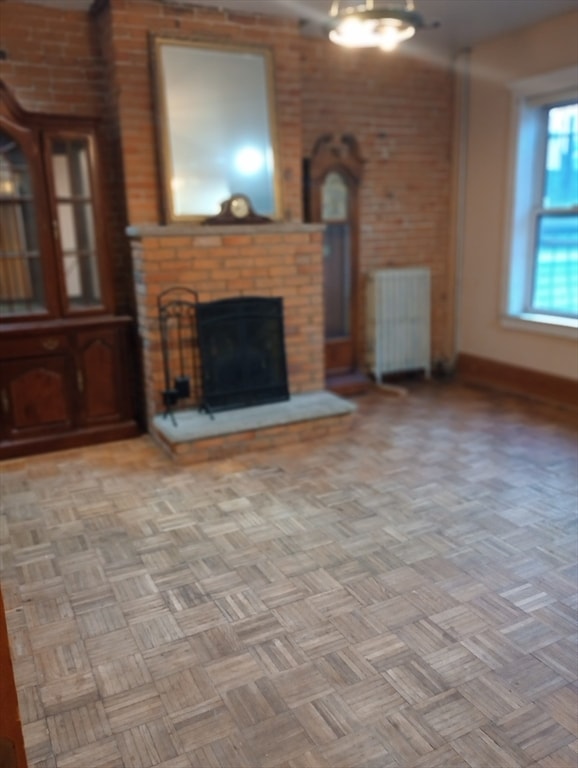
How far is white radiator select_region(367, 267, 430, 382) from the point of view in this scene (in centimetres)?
523

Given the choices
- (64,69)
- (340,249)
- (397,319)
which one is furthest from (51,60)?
(397,319)

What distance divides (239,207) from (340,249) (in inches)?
49.1

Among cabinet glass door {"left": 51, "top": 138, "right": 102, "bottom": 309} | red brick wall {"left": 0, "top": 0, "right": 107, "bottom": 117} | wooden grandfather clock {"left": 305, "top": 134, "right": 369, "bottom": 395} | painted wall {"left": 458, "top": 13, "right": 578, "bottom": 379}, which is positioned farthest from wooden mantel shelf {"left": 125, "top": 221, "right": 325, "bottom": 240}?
painted wall {"left": 458, "top": 13, "right": 578, "bottom": 379}

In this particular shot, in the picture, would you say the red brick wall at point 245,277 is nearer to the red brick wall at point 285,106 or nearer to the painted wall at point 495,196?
the red brick wall at point 285,106

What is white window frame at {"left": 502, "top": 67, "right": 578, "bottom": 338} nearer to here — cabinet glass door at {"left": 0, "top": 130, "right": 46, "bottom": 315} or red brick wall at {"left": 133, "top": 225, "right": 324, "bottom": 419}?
red brick wall at {"left": 133, "top": 225, "right": 324, "bottom": 419}

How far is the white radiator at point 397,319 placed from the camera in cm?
523

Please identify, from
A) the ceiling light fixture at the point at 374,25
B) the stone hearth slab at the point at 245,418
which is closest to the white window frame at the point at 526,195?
the stone hearth slab at the point at 245,418

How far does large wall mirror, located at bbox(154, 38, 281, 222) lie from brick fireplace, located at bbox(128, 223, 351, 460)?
0.21 meters

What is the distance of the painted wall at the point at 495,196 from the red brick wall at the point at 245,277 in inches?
64.0

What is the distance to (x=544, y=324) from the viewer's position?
4750 mm

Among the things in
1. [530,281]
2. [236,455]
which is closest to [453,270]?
[530,281]

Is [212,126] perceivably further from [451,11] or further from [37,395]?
[37,395]

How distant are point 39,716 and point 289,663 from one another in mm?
769

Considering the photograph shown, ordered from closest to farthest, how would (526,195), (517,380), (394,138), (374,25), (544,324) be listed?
(374,25), (544,324), (526,195), (517,380), (394,138)
